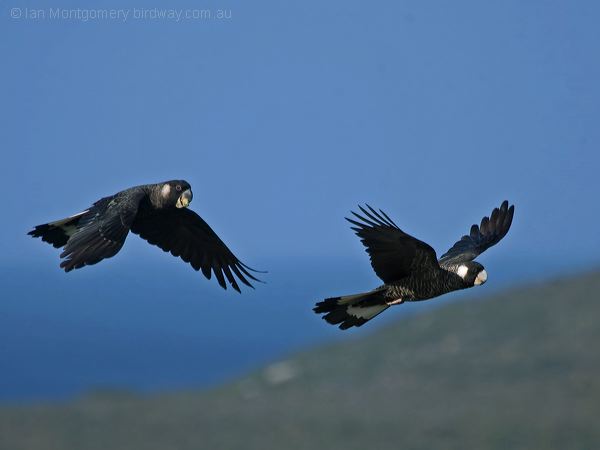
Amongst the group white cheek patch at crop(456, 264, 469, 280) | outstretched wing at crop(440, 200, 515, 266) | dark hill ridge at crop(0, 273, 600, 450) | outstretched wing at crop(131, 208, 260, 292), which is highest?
dark hill ridge at crop(0, 273, 600, 450)

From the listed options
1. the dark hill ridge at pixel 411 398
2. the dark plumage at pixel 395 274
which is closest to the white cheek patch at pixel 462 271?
the dark plumage at pixel 395 274

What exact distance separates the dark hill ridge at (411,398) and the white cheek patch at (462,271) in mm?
79276

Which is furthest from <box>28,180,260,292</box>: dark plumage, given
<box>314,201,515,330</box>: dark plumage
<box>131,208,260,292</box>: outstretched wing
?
<box>314,201,515,330</box>: dark plumage

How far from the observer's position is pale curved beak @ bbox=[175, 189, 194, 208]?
1941cm

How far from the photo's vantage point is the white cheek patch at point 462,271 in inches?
697

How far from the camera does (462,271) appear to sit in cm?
1775

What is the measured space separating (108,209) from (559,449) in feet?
269

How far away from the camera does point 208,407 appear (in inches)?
5044

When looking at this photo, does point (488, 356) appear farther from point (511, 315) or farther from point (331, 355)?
point (331, 355)

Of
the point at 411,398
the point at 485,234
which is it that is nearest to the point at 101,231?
the point at 485,234

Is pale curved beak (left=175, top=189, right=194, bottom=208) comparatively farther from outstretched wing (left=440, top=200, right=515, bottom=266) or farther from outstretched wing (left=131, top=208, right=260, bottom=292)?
outstretched wing (left=440, top=200, right=515, bottom=266)

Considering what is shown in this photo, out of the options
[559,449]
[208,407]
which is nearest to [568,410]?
[559,449]

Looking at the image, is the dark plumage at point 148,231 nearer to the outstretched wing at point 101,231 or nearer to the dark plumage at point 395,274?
the outstretched wing at point 101,231

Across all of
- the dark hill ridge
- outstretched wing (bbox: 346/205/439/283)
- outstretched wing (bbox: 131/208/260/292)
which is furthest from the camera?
the dark hill ridge
